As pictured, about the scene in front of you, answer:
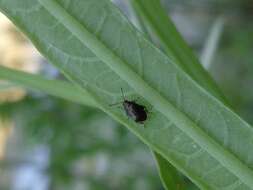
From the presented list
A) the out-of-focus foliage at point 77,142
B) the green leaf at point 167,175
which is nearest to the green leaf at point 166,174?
the green leaf at point 167,175

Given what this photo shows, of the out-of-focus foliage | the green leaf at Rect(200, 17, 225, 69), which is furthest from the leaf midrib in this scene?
the out-of-focus foliage

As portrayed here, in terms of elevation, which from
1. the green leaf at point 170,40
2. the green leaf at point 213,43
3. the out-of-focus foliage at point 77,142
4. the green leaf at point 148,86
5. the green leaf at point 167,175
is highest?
the green leaf at point 213,43

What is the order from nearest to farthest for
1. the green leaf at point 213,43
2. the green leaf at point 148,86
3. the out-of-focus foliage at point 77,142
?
the green leaf at point 148,86
the green leaf at point 213,43
the out-of-focus foliage at point 77,142

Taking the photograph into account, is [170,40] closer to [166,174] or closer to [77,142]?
[166,174]

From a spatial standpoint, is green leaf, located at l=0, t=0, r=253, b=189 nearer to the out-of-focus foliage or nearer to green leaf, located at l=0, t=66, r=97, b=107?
green leaf, located at l=0, t=66, r=97, b=107

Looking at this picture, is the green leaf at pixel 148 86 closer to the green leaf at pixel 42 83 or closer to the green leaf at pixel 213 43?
the green leaf at pixel 42 83

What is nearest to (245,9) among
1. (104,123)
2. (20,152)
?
(104,123)

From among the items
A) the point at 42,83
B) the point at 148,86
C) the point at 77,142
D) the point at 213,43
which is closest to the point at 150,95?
the point at 148,86
